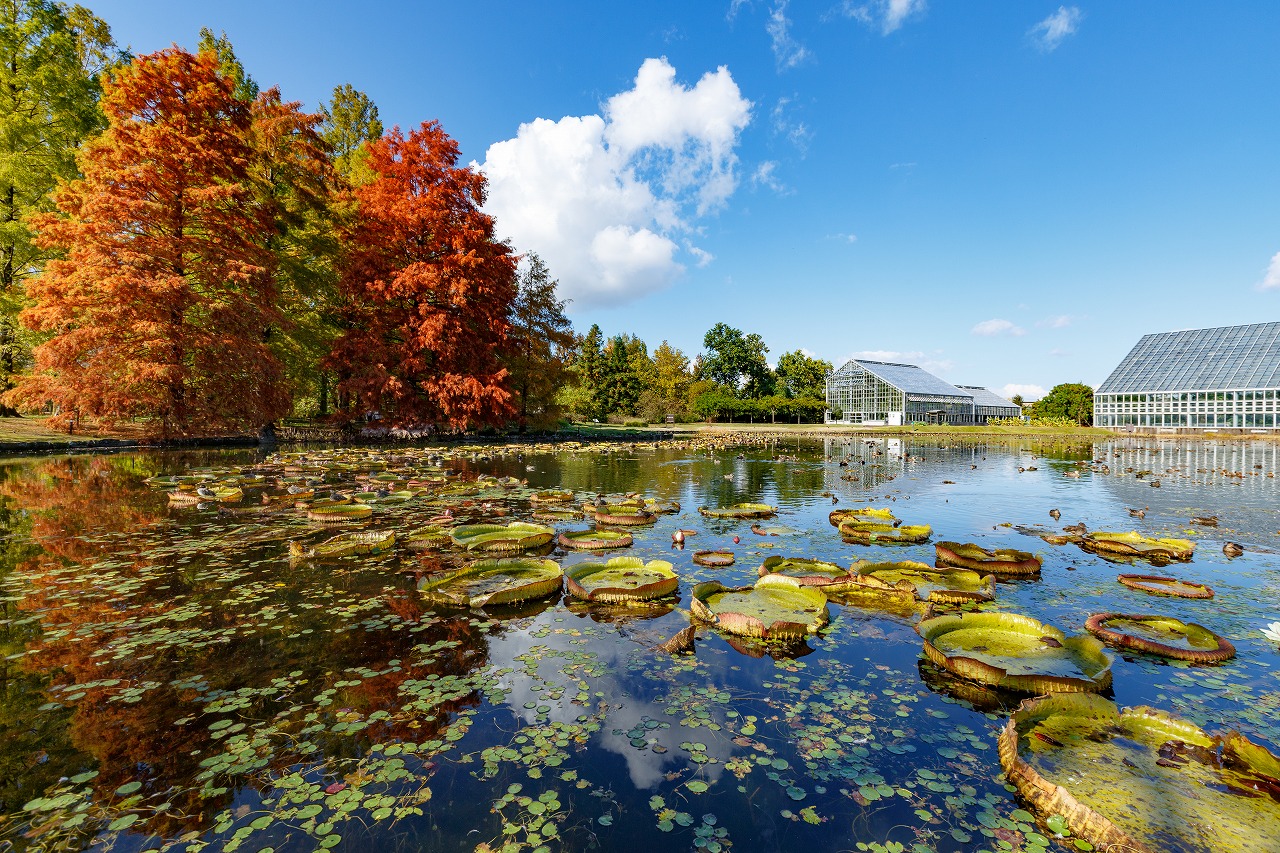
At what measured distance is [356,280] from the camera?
2645 cm

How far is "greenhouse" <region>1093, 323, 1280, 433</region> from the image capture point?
43.8m

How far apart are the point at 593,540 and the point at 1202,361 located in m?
68.8

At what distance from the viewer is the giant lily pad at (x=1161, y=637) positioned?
4.20m

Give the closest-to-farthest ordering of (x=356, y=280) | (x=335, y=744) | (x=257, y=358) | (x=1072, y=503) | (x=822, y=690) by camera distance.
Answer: (x=335, y=744) → (x=822, y=690) → (x=1072, y=503) → (x=257, y=358) → (x=356, y=280)

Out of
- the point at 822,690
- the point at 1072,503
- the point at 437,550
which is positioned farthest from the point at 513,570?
the point at 1072,503

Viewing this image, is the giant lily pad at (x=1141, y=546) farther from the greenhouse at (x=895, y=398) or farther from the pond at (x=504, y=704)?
the greenhouse at (x=895, y=398)

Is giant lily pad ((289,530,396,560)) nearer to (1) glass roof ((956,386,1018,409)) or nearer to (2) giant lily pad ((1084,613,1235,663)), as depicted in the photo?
(2) giant lily pad ((1084,613,1235,663))

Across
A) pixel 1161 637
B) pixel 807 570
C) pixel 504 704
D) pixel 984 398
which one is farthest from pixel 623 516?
pixel 984 398

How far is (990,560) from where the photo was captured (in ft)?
21.7

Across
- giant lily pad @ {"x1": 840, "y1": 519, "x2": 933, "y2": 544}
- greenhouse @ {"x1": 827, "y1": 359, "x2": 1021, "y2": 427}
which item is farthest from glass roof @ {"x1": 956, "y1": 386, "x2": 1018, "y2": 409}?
giant lily pad @ {"x1": 840, "y1": 519, "x2": 933, "y2": 544}

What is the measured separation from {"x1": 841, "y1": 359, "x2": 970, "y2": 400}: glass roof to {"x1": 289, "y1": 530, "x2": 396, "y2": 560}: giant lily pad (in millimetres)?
64227

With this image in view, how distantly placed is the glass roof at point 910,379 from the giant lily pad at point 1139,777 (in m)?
64.8

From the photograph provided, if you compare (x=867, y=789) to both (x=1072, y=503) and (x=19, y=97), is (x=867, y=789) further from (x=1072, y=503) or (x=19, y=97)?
(x=19, y=97)

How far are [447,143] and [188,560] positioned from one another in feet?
91.2
